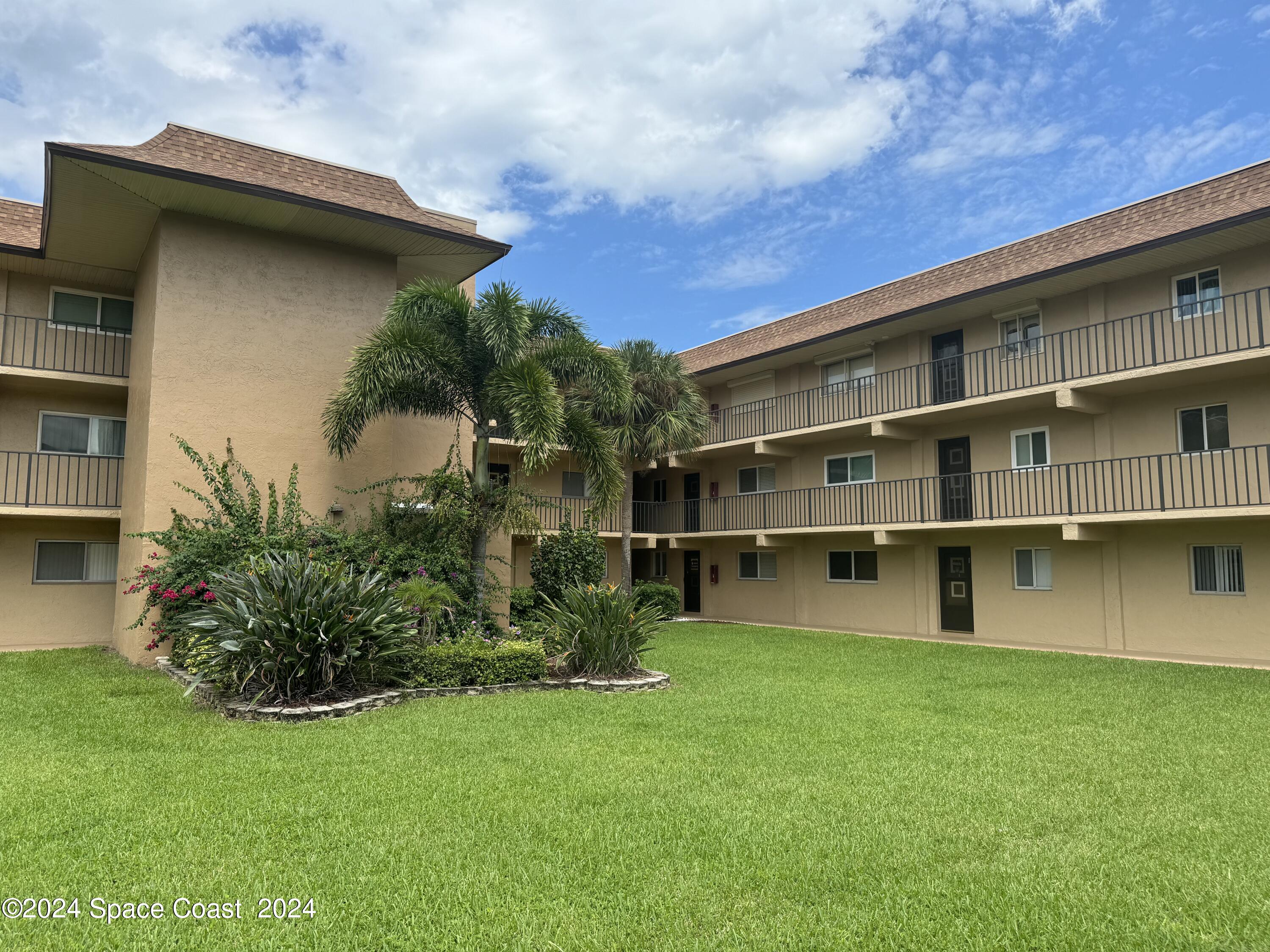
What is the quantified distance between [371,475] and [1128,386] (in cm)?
1494

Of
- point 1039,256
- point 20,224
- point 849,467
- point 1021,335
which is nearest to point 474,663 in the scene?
point 20,224

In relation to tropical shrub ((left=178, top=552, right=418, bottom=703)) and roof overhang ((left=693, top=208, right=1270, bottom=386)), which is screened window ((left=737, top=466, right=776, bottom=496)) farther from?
tropical shrub ((left=178, top=552, right=418, bottom=703))

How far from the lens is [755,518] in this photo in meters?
24.1

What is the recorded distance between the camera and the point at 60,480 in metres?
15.9

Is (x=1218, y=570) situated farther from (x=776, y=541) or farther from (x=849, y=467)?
(x=776, y=541)

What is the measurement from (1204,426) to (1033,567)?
15.0 feet

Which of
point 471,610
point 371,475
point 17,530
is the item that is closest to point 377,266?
point 371,475

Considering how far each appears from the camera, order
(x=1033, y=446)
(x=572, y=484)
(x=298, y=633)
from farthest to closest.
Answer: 1. (x=572, y=484)
2. (x=1033, y=446)
3. (x=298, y=633)

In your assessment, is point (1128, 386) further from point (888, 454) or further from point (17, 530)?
point (17, 530)

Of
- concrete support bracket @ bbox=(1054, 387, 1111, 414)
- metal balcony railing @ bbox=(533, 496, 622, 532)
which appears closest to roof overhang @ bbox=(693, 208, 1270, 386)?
concrete support bracket @ bbox=(1054, 387, 1111, 414)

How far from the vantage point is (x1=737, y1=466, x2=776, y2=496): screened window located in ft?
82.7

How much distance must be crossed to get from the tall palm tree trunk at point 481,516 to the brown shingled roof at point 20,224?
30.4ft

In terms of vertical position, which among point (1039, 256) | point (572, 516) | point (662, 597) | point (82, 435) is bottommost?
point (662, 597)

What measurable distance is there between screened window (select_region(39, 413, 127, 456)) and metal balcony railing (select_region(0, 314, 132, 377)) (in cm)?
121
